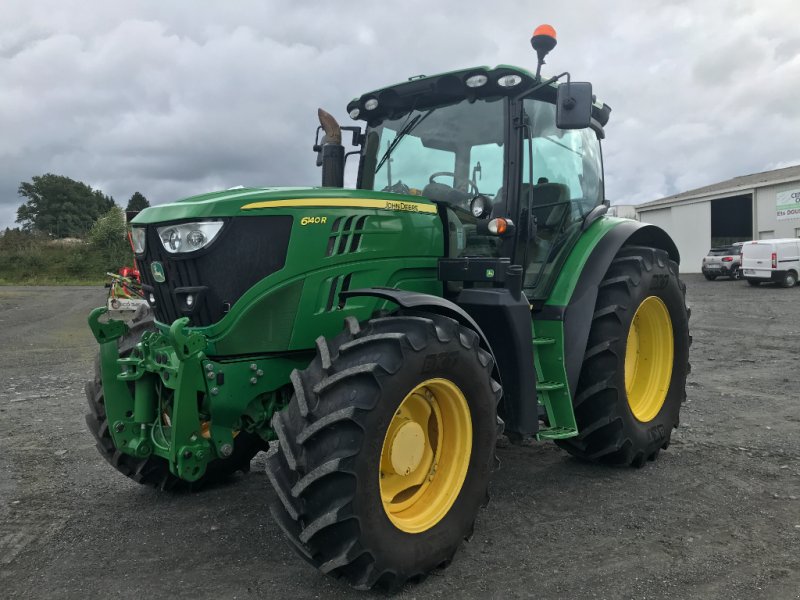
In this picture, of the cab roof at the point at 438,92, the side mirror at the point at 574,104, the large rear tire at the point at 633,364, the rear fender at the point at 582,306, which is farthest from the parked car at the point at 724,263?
the side mirror at the point at 574,104

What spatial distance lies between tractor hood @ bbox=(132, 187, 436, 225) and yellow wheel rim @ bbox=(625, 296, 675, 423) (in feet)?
7.74

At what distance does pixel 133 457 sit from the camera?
3.98 metres

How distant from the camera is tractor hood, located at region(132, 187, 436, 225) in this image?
3125mm

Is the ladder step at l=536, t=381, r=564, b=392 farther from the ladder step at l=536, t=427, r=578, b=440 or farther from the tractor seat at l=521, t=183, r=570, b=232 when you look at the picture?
the tractor seat at l=521, t=183, r=570, b=232

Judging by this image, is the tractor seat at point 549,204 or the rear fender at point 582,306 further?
the tractor seat at point 549,204

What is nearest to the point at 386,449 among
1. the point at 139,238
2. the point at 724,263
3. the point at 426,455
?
the point at 426,455

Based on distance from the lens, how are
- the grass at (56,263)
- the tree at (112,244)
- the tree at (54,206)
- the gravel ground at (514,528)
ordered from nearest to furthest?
the gravel ground at (514,528) < the grass at (56,263) < the tree at (112,244) < the tree at (54,206)

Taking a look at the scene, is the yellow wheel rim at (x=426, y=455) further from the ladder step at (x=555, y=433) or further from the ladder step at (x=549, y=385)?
the ladder step at (x=549, y=385)

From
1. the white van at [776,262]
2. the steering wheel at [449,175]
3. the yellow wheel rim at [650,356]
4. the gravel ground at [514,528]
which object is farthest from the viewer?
the white van at [776,262]

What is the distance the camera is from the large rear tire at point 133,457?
3.93m

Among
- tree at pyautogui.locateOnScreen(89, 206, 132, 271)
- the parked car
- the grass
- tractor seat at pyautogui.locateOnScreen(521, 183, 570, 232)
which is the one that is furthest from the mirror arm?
tree at pyautogui.locateOnScreen(89, 206, 132, 271)

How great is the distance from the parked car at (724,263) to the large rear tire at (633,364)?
78.8 feet

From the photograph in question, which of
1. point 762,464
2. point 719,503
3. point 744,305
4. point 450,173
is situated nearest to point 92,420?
point 450,173

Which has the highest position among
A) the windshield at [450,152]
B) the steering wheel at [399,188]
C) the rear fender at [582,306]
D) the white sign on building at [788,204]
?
the white sign on building at [788,204]
